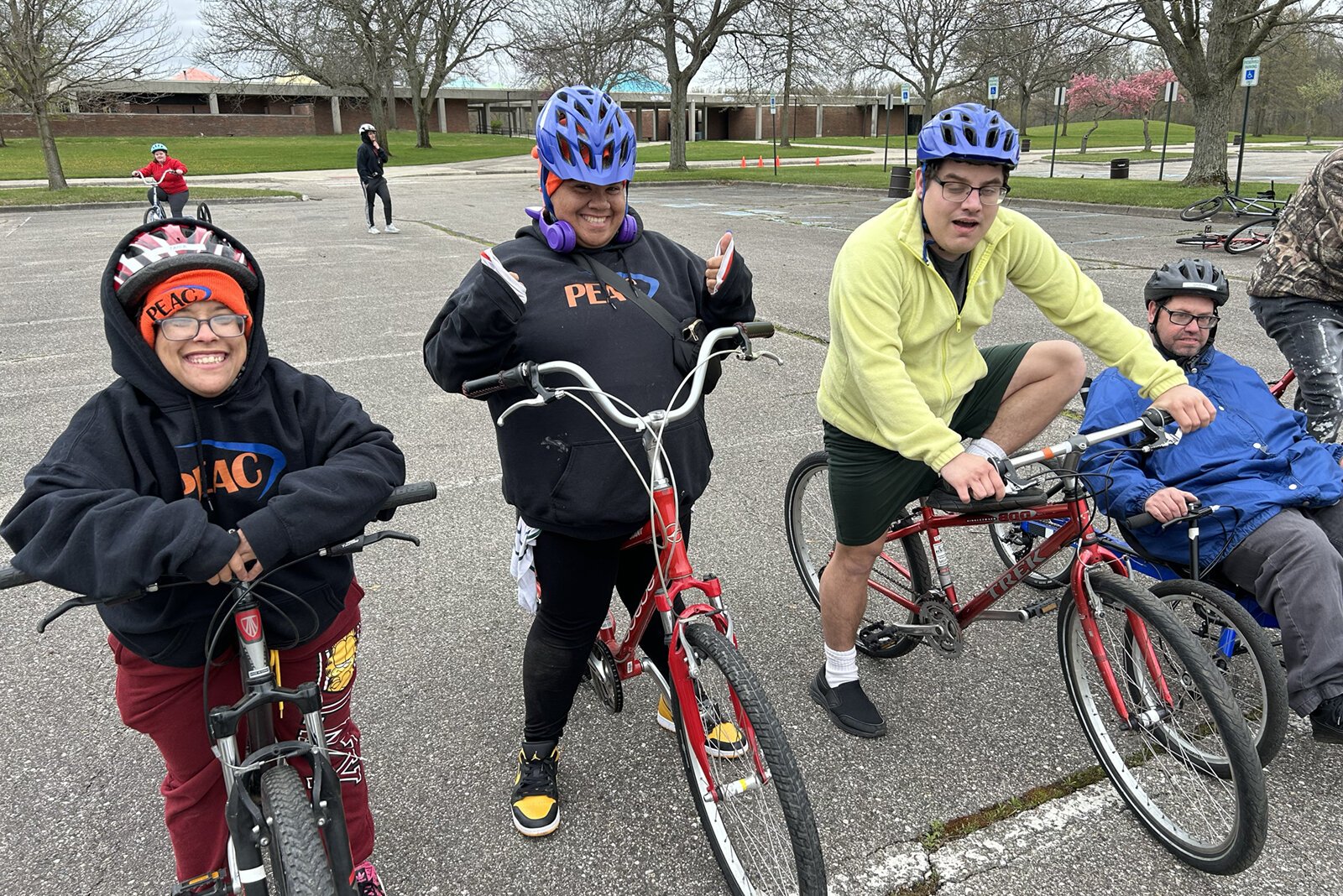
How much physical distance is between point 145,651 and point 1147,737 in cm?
278

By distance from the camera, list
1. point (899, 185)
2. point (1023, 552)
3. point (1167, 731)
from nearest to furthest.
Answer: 1. point (1167, 731)
2. point (1023, 552)
3. point (899, 185)

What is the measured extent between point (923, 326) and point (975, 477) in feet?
1.87

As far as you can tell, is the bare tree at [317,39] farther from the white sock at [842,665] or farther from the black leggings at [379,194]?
the white sock at [842,665]

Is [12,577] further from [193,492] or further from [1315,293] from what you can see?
[1315,293]

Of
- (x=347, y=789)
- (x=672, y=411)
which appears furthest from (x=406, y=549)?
(x=672, y=411)

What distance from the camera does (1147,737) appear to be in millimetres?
2764

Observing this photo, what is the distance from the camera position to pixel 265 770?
1.89 m

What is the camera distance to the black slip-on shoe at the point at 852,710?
304cm

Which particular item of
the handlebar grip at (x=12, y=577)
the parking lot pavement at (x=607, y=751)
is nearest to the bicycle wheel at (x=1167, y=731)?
the parking lot pavement at (x=607, y=751)

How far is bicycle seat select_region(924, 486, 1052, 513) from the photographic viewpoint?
8.79ft

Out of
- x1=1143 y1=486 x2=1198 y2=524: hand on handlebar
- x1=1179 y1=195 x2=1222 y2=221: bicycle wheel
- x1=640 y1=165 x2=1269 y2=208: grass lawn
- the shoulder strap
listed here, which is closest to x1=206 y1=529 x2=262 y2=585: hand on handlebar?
the shoulder strap

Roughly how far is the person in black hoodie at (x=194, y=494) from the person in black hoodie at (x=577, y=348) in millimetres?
427

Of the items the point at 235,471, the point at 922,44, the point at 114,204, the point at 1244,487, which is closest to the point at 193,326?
the point at 235,471

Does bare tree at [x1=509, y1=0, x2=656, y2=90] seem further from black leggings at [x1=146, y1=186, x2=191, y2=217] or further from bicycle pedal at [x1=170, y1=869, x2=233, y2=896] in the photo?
bicycle pedal at [x1=170, y1=869, x2=233, y2=896]
